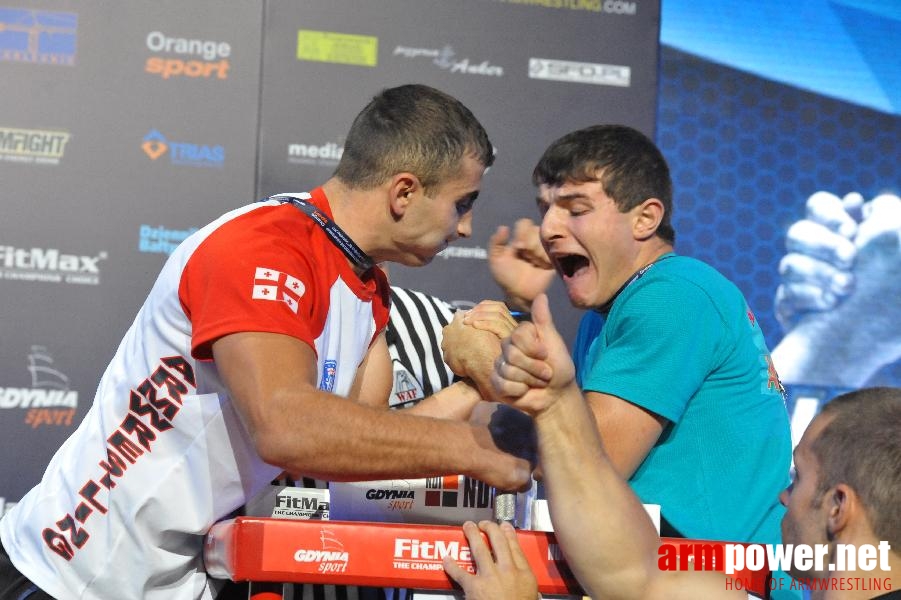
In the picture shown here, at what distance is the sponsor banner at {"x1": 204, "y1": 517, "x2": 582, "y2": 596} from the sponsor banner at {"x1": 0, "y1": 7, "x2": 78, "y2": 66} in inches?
131

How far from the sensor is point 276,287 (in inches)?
71.0

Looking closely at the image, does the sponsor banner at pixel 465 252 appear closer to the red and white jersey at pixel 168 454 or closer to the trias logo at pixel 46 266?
the trias logo at pixel 46 266

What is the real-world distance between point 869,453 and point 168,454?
3.96ft

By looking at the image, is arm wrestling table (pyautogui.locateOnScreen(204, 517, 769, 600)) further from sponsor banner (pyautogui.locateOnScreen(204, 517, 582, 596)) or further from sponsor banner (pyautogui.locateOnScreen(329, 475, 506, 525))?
sponsor banner (pyautogui.locateOnScreen(329, 475, 506, 525))

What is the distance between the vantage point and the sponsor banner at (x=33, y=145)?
432cm

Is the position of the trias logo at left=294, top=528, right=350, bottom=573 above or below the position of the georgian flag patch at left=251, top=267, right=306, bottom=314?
below

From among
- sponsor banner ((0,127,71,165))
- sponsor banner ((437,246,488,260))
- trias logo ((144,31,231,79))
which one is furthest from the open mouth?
sponsor banner ((0,127,71,165))

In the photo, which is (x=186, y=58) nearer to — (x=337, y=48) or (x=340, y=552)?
(x=337, y=48)

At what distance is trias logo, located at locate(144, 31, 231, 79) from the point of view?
14.5 ft

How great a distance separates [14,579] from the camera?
202 centimetres

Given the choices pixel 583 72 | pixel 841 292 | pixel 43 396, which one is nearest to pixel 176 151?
pixel 43 396

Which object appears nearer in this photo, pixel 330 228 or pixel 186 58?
pixel 330 228

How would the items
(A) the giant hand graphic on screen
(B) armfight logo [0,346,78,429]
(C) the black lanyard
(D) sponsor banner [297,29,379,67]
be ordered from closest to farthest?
(C) the black lanyard, (B) armfight logo [0,346,78,429], (D) sponsor banner [297,29,379,67], (A) the giant hand graphic on screen

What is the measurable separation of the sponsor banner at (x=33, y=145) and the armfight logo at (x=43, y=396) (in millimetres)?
769
